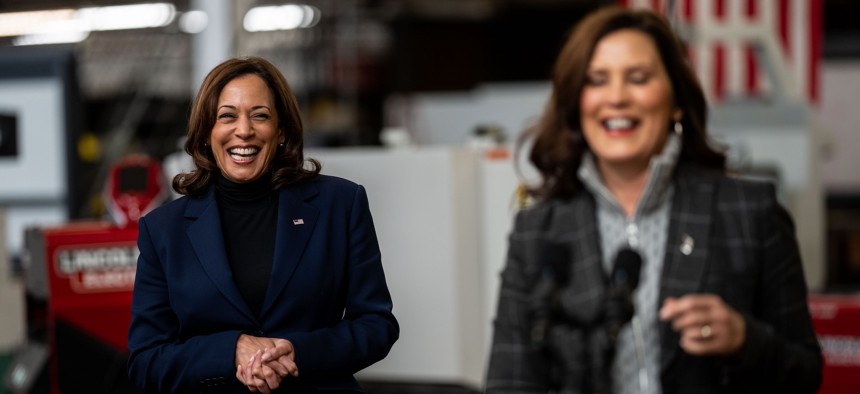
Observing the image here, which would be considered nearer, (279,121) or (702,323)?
(279,121)

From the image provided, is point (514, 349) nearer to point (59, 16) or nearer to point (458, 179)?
point (458, 179)

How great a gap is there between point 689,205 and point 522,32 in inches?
625

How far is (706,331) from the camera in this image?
1516 millimetres

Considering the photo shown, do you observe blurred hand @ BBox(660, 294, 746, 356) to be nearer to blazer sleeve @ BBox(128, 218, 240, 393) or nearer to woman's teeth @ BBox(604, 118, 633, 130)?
woman's teeth @ BBox(604, 118, 633, 130)

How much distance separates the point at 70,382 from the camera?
329 cm

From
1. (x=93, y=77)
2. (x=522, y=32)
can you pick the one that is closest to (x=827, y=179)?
(x=522, y=32)

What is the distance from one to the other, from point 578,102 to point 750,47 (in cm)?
663

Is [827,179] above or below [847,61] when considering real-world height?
below

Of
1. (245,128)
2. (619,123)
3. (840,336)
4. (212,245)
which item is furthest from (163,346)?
(840,336)

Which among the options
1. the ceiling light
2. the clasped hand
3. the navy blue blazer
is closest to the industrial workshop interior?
the navy blue blazer

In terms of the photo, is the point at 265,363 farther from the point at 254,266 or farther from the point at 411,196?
the point at 411,196

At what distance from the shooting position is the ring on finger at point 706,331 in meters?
1.50

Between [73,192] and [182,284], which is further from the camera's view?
[73,192]

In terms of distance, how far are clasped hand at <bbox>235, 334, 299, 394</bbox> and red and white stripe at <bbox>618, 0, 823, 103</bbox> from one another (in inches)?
267
